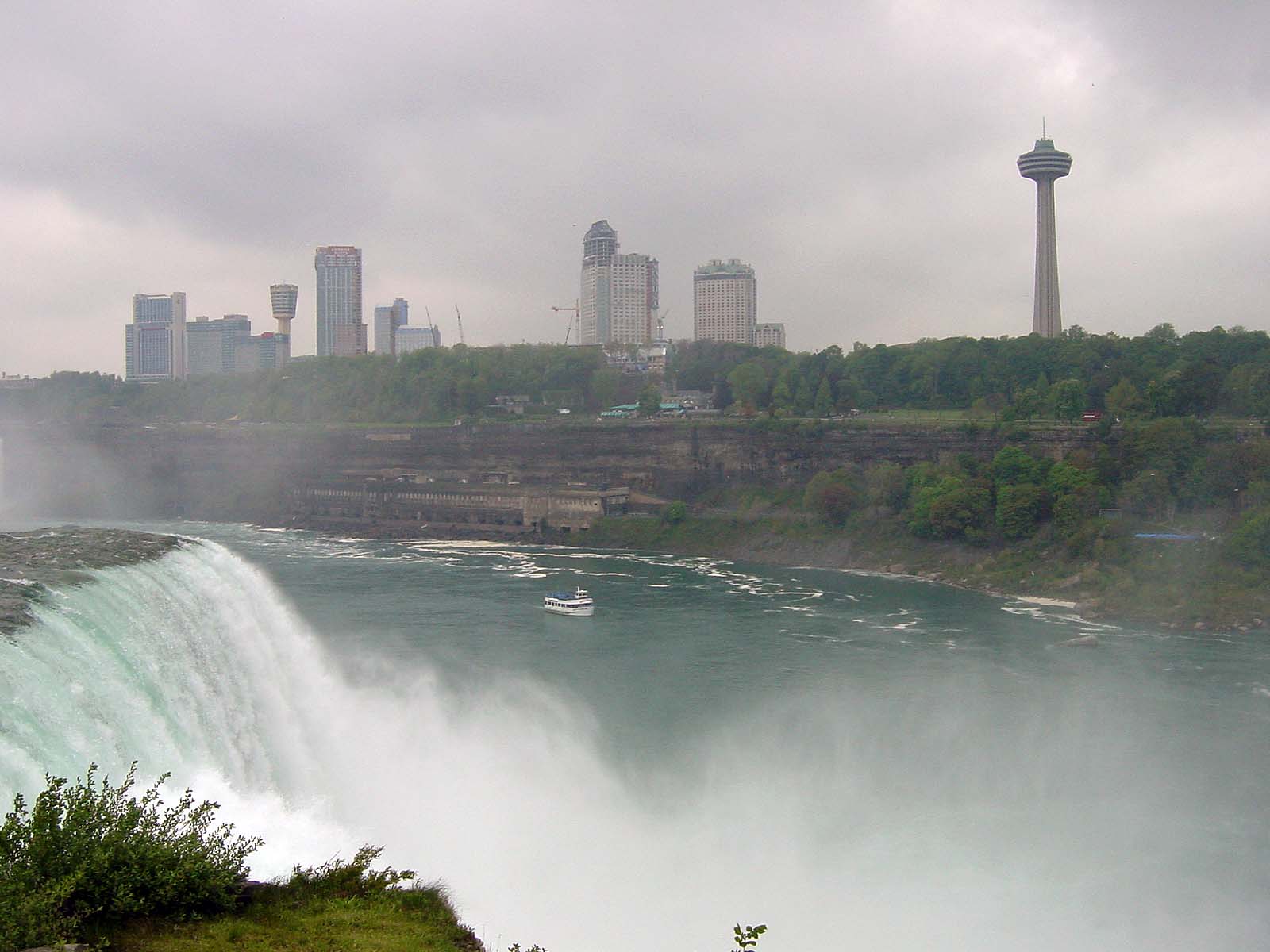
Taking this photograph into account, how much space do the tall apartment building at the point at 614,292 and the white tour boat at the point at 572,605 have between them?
5719 inches

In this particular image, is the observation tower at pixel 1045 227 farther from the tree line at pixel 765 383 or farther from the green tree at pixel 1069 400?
the green tree at pixel 1069 400

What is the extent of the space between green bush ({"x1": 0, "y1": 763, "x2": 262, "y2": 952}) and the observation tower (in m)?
108

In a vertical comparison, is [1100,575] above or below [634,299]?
below

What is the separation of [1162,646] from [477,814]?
85.2 ft

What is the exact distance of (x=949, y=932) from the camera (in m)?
15.9

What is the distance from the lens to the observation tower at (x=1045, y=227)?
108 metres

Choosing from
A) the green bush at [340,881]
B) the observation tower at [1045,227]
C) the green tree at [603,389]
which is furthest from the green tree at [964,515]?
the observation tower at [1045,227]

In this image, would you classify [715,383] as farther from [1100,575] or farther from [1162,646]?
[1162,646]

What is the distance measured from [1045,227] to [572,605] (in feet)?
280

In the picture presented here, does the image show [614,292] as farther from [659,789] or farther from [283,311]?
[659,789]

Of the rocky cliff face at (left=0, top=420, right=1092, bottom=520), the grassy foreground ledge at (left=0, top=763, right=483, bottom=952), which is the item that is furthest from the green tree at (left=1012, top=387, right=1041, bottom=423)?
the grassy foreground ledge at (left=0, top=763, right=483, bottom=952)

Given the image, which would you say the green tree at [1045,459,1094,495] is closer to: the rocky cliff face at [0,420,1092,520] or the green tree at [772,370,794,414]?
the rocky cliff face at [0,420,1092,520]

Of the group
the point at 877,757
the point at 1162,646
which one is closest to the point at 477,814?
the point at 877,757

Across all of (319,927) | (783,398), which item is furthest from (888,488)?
(319,927)
